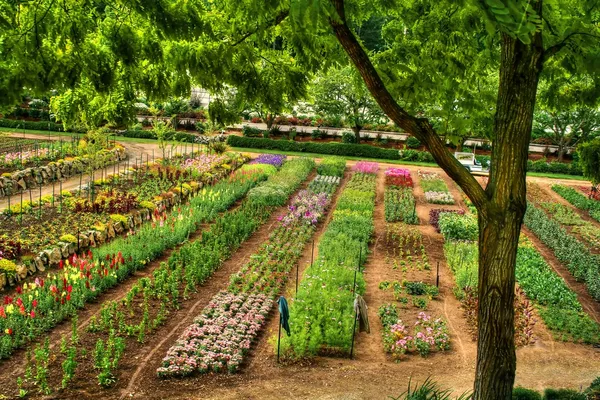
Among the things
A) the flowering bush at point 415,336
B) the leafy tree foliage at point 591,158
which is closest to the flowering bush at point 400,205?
the flowering bush at point 415,336

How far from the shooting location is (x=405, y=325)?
1212cm

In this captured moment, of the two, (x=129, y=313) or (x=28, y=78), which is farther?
(x=129, y=313)

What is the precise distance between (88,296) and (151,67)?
5.99 metres

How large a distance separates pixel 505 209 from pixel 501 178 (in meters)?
0.32

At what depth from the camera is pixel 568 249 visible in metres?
17.2

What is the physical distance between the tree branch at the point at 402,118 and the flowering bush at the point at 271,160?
2202cm

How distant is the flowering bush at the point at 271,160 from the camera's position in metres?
28.3

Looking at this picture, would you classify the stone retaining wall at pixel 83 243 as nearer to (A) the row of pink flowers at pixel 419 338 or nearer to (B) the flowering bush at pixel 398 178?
(A) the row of pink flowers at pixel 419 338

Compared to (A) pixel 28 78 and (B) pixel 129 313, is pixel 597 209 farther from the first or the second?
(A) pixel 28 78

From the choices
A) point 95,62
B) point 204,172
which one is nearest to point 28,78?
point 95,62

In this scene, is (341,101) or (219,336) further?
(341,101)

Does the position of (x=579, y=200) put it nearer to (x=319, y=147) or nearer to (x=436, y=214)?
(x=436, y=214)

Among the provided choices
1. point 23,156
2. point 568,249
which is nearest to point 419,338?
point 568,249

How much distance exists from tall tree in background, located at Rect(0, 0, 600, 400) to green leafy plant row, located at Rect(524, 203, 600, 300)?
28.7 ft
